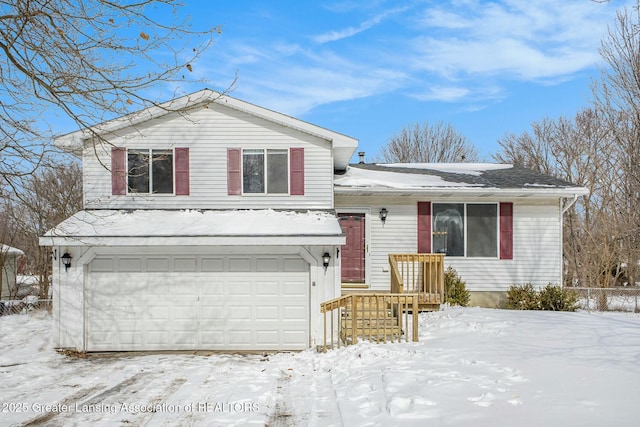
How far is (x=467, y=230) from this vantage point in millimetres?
13969

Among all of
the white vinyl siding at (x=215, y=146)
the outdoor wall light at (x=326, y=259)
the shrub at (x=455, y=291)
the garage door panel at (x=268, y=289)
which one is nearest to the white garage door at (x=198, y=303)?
the garage door panel at (x=268, y=289)

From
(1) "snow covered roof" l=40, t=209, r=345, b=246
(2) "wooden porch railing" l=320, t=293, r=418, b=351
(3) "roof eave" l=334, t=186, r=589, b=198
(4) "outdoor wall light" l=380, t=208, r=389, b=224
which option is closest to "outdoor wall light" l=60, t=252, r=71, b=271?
(1) "snow covered roof" l=40, t=209, r=345, b=246

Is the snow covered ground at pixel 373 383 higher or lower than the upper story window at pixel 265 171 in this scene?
lower

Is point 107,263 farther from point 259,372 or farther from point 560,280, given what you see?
point 560,280

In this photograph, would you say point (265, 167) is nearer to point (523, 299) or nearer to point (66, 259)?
point (66, 259)

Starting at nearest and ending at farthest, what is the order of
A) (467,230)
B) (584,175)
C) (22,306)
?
(467,230) < (22,306) < (584,175)

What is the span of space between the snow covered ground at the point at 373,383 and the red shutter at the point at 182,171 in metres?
4.06

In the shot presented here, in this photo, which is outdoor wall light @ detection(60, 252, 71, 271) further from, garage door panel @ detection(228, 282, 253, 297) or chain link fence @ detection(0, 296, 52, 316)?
chain link fence @ detection(0, 296, 52, 316)

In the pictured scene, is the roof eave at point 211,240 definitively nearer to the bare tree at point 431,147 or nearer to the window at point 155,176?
the window at point 155,176

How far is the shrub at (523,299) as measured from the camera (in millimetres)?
13422

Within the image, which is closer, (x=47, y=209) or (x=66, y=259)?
(x=66, y=259)

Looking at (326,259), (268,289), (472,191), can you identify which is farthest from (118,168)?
(472,191)

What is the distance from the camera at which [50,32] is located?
6230 millimetres

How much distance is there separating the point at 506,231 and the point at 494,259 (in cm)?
87
